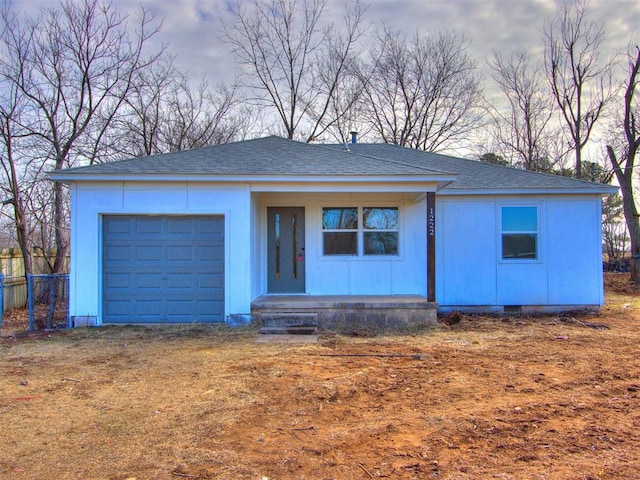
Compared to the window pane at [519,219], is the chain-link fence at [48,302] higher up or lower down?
lower down

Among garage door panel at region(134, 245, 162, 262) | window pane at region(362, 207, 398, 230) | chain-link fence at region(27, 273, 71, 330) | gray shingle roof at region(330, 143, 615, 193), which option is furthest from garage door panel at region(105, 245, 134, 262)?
gray shingle roof at region(330, 143, 615, 193)

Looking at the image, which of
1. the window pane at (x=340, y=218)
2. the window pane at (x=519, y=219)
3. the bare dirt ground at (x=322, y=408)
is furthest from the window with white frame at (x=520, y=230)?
the window pane at (x=340, y=218)

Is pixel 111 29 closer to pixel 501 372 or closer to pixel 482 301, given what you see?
pixel 482 301

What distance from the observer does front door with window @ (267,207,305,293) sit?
31.9 ft

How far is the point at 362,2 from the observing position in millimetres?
21516

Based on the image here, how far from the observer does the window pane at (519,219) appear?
31.8ft

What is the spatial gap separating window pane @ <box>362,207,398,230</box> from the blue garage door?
322 cm

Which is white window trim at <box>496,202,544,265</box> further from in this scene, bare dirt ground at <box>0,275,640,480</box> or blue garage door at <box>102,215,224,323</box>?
blue garage door at <box>102,215,224,323</box>

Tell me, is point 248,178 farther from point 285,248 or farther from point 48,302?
point 48,302

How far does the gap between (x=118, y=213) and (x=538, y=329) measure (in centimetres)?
807

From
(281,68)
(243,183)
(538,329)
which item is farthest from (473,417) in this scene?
(281,68)

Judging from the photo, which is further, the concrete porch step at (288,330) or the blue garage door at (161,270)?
the blue garage door at (161,270)

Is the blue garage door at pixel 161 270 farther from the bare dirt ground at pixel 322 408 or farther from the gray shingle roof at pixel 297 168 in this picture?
the bare dirt ground at pixel 322 408

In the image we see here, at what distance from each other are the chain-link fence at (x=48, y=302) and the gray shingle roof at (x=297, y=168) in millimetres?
2077
